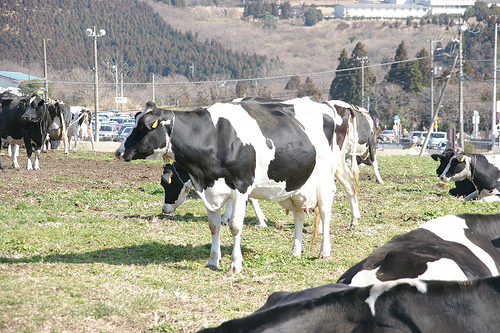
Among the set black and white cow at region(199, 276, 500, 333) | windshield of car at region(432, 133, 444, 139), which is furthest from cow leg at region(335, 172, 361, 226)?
windshield of car at region(432, 133, 444, 139)

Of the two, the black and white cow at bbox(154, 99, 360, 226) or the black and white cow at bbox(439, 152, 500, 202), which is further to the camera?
the black and white cow at bbox(439, 152, 500, 202)

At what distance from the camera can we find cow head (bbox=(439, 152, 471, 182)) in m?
13.4

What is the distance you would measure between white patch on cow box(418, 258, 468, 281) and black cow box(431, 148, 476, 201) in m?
10.3

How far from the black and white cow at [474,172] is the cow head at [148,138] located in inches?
342

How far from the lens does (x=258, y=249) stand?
27.2 ft

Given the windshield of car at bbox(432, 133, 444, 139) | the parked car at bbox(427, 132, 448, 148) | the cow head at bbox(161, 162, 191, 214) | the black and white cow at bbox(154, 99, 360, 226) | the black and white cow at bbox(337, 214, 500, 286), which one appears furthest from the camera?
the windshield of car at bbox(432, 133, 444, 139)

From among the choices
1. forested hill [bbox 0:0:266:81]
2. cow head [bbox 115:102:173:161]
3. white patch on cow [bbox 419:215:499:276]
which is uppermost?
forested hill [bbox 0:0:266:81]

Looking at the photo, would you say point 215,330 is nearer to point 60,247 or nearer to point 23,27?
point 60,247

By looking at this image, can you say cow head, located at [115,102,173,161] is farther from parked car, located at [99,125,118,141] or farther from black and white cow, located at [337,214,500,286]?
parked car, located at [99,125,118,141]

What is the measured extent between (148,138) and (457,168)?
908 cm

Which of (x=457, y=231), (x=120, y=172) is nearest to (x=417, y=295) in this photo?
(x=457, y=231)

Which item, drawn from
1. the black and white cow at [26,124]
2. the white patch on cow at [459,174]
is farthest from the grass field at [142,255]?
the black and white cow at [26,124]

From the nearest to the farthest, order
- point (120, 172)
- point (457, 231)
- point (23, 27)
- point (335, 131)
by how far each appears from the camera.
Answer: point (457, 231) → point (335, 131) → point (120, 172) → point (23, 27)

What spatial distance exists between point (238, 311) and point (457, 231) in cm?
216
